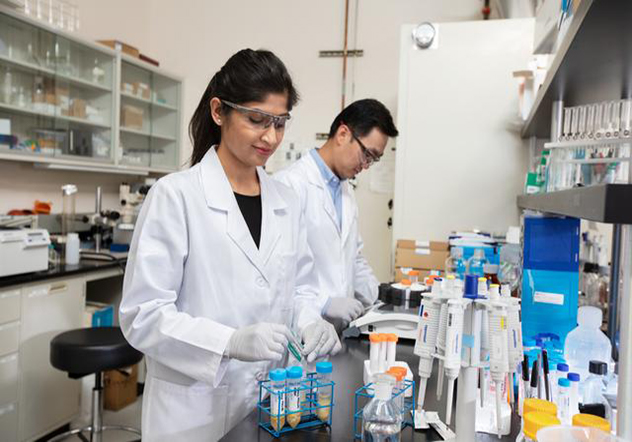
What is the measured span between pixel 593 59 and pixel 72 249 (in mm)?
2706

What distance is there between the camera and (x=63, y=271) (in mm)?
2596

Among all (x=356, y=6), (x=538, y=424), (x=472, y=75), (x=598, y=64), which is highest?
(x=356, y=6)

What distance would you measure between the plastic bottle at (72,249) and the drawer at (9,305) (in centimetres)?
52

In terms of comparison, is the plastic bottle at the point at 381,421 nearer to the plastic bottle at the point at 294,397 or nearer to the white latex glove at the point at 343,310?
the plastic bottle at the point at 294,397

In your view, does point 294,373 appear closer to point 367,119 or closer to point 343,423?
point 343,423

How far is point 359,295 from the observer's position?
2.48 m

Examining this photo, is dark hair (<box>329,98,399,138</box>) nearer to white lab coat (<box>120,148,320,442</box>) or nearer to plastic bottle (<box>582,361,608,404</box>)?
white lab coat (<box>120,148,320,442</box>)

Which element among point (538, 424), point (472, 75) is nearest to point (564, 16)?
point (538, 424)

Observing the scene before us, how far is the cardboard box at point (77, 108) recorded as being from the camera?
3.38m

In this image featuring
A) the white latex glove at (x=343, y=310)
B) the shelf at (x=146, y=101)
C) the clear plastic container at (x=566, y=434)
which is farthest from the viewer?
the shelf at (x=146, y=101)

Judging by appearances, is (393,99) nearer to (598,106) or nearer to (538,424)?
(598,106)

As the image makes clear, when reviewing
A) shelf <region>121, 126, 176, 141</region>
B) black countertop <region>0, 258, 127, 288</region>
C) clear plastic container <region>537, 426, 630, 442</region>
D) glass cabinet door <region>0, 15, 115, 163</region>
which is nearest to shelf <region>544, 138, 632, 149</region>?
clear plastic container <region>537, 426, 630, 442</region>

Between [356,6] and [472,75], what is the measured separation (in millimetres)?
1393

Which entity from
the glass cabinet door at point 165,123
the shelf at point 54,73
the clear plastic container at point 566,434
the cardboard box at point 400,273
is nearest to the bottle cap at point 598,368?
the clear plastic container at point 566,434
